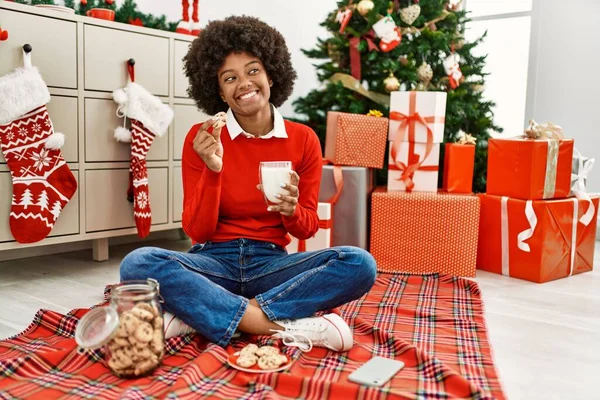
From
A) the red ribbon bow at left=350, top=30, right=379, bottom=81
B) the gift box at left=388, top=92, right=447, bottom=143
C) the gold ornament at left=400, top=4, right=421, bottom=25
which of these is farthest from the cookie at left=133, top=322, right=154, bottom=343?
the gold ornament at left=400, top=4, right=421, bottom=25

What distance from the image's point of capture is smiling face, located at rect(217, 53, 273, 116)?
164cm

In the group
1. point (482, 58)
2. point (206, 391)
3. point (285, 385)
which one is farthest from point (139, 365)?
point (482, 58)

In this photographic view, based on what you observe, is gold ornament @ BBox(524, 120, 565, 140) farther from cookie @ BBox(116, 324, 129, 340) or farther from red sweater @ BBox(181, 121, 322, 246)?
cookie @ BBox(116, 324, 129, 340)

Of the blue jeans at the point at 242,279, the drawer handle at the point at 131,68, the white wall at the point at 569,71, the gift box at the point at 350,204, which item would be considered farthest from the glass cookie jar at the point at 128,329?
the white wall at the point at 569,71

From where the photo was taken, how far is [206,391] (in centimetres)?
122

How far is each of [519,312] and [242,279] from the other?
1.00 meters

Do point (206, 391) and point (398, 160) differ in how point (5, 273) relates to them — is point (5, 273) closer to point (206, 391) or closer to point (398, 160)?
point (206, 391)

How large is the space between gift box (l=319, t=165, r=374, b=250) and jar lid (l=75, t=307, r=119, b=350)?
1485 mm

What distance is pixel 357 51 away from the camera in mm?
2926

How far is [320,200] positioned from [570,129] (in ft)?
5.77

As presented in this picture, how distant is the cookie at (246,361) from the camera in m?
1.32

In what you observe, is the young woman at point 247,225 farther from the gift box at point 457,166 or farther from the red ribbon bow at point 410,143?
the gift box at point 457,166

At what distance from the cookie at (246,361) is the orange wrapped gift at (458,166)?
1625 millimetres

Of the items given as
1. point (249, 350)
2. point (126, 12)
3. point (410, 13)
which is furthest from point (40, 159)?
point (410, 13)
